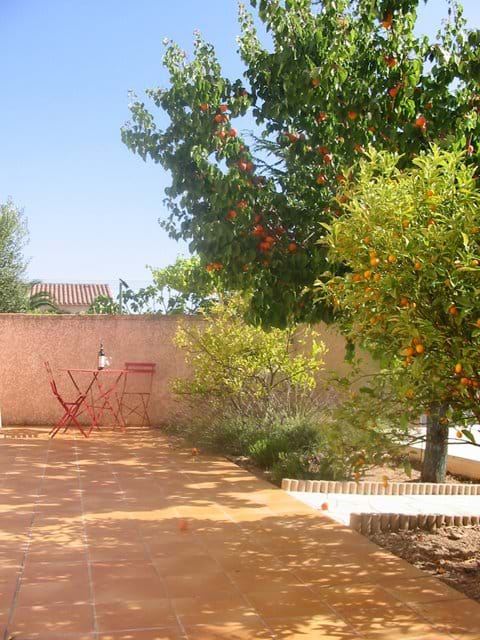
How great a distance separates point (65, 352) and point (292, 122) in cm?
681

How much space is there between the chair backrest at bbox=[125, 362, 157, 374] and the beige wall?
0.29ft

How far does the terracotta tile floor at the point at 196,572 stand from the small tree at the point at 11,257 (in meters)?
11.0

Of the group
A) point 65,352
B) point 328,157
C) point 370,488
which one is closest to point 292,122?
point 328,157

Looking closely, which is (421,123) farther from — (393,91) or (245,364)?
(245,364)

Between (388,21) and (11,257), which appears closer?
(388,21)

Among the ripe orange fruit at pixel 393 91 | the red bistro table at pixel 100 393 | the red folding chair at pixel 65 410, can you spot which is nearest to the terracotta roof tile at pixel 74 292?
the red bistro table at pixel 100 393

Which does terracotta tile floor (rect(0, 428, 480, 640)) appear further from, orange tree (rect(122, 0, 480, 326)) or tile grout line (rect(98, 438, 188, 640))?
orange tree (rect(122, 0, 480, 326))

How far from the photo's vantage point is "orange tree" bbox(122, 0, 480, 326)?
5355 millimetres

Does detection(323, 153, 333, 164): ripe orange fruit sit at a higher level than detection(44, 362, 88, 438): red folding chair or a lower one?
higher

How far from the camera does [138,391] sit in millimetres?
12062

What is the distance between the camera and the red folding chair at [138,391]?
12008 millimetres

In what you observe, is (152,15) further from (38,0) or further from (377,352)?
(377,352)

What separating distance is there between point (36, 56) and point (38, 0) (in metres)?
5.20

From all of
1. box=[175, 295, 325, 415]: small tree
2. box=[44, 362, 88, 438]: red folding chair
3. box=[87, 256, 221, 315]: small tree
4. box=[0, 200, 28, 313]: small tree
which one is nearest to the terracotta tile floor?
box=[175, 295, 325, 415]: small tree
